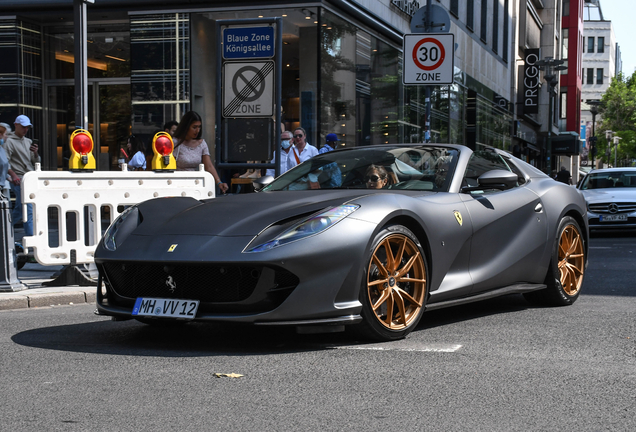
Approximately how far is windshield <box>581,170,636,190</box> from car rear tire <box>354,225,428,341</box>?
13907mm

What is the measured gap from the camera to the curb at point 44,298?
7027 mm

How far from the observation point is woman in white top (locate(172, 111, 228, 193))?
9945 millimetres

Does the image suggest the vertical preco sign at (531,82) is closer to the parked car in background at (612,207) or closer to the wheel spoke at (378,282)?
the parked car in background at (612,207)

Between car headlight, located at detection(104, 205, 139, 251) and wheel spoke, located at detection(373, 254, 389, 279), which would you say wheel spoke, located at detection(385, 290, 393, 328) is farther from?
car headlight, located at detection(104, 205, 139, 251)

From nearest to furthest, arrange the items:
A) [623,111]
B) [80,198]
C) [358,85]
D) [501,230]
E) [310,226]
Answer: [310,226] → [501,230] → [80,198] → [358,85] → [623,111]

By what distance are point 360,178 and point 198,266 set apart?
1.59 meters

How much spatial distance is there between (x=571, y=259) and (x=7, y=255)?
16.0 ft

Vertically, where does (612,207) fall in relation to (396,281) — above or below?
below

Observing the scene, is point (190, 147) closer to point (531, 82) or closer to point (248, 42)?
point (248, 42)

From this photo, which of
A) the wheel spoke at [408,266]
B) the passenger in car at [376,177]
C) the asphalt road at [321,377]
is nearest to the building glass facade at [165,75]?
the passenger in car at [376,177]

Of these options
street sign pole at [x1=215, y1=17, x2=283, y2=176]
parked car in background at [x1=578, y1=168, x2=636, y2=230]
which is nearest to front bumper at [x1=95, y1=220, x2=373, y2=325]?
street sign pole at [x1=215, y1=17, x2=283, y2=176]

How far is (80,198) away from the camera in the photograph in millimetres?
7922

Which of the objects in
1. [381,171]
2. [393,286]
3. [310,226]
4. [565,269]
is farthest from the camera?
[565,269]

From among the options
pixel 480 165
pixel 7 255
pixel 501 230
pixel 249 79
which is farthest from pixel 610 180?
pixel 7 255
